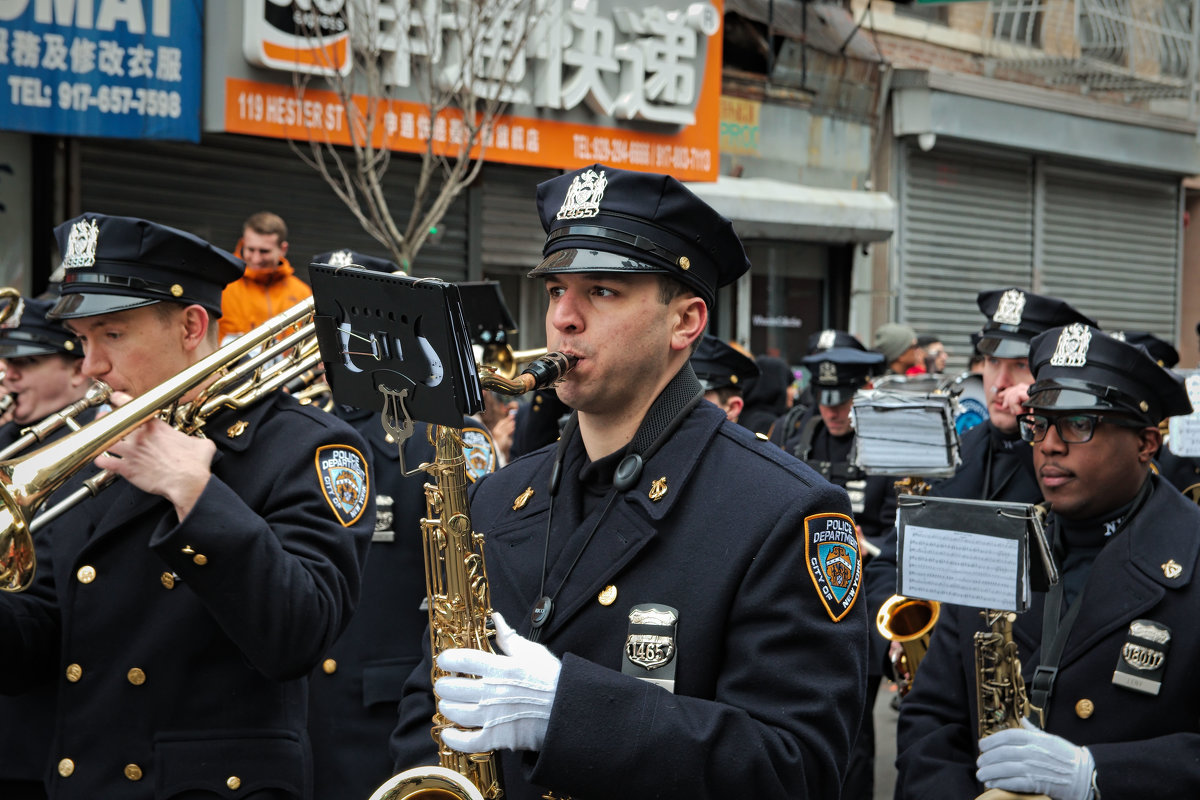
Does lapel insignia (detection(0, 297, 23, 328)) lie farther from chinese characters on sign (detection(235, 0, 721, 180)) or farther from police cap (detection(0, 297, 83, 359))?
chinese characters on sign (detection(235, 0, 721, 180))

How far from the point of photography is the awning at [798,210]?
50.6ft

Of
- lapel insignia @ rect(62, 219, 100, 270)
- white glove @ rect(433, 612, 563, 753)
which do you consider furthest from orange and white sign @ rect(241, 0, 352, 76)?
white glove @ rect(433, 612, 563, 753)

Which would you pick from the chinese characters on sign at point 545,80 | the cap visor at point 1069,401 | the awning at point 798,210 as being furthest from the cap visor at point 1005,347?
the awning at point 798,210

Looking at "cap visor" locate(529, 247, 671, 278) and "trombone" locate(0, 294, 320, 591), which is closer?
"cap visor" locate(529, 247, 671, 278)

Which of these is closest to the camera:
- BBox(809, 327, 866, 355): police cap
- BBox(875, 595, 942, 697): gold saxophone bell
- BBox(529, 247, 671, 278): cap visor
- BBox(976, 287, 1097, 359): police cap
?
BBox(529, 247, 671, 278): cap visor

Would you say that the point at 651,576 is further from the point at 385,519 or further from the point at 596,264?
the point at 385,519

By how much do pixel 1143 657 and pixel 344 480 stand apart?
86.4 inches

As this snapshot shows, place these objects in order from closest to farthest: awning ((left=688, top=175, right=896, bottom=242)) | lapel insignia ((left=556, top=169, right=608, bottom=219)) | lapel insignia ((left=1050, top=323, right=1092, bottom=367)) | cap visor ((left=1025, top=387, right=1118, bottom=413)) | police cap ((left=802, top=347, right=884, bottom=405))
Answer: lapel insignia ((left=556, top=169, right=608, bottom=219)) → cap visor ((left=1025, top=387, right=1118, bottom=413)) → lapel insignia ((left=1050, top=323, right=1092, bottom=367)) → police cap ((left=802, top=347, right=884, bottom=405)) → awning ((left=688, top=175, right=896, bottom=242))

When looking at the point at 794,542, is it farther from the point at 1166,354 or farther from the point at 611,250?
the point at 1166,354

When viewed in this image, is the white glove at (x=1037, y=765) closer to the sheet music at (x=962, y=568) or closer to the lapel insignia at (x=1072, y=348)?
the sheet music at (x=962, y=568)

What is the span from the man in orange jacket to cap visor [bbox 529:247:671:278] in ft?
20.9

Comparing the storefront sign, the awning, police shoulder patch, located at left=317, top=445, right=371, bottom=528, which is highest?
the storefront sign

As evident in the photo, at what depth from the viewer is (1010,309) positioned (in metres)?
5.79

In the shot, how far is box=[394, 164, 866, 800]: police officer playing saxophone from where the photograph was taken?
2.51m
